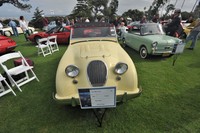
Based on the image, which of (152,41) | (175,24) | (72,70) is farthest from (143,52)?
(72,70)

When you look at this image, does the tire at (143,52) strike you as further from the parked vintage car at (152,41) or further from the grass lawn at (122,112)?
the grass lawn at (122,112)

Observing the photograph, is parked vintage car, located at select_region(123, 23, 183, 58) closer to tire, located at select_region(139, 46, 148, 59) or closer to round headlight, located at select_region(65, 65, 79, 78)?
tire, located at select_region(139, 46, 148, 59)

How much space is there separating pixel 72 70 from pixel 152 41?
13.9 ft

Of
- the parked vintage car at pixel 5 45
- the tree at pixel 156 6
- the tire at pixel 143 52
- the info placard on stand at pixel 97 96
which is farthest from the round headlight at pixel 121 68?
the tree at pixel 156 6

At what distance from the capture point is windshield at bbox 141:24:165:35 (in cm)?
682

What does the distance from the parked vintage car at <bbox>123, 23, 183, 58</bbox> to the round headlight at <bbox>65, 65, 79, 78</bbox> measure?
3984 millimetres

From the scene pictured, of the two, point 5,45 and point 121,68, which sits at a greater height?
point 121,68

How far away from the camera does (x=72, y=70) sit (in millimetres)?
2857

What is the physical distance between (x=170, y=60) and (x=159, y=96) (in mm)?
3370

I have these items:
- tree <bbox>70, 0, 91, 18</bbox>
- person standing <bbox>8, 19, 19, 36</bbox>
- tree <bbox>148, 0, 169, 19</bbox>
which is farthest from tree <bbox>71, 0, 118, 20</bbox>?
person standing <bbox>8, 19, 19, 36</bbox>

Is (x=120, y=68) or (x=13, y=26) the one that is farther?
(x=13, y=26)

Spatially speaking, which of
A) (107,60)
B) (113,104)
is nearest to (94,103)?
(113,104)

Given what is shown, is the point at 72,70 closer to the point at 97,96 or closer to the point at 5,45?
the point at 97,96

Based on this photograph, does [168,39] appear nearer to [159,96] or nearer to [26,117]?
[159,96]
